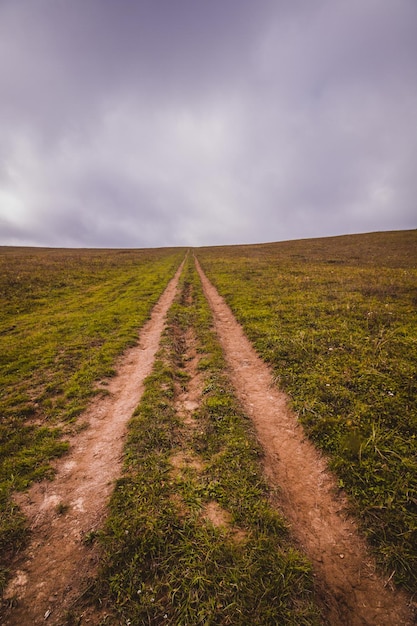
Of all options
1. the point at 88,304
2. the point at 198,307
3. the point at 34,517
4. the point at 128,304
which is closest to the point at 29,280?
the point at 88,304

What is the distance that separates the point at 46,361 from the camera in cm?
1118

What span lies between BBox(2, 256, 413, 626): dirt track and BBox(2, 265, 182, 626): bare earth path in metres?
0.01

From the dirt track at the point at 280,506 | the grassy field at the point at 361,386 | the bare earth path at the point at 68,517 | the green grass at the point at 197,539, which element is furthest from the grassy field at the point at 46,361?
the grassy field at the point at 361,386

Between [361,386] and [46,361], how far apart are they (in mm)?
12524

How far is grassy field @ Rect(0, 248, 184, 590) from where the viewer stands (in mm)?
5980

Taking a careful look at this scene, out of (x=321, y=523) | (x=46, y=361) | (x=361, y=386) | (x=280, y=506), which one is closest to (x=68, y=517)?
(x=280, y=506)

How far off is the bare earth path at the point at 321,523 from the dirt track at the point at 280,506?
14 mm

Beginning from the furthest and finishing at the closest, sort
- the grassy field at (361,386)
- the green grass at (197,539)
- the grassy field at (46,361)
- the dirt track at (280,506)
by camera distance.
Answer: the grassy field at (46,361) < the grassy field at (361,386) < the dirt track at (280,506) < the green grass at (197,539)

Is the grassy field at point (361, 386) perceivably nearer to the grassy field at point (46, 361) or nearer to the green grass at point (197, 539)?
the green grass at point (197, 539)

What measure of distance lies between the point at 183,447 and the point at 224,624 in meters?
3.25

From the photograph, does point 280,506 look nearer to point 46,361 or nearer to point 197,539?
point 197,539

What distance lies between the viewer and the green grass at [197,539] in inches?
141

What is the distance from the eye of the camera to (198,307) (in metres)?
18.8

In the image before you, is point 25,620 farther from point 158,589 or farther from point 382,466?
point 382,466
